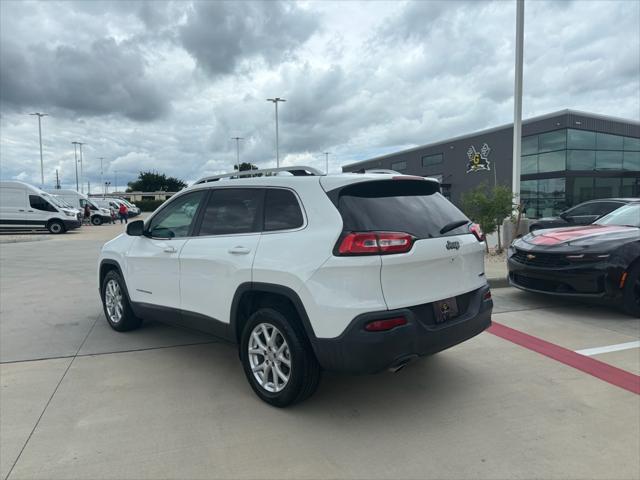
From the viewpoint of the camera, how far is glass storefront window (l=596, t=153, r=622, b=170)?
3438cm

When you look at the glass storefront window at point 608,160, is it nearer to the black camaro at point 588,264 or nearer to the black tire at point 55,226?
the black camaro at point 588,264

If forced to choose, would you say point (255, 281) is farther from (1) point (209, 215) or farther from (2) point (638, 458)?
(2) point (638, 458)

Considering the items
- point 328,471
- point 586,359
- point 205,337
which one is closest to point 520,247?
point 586,359

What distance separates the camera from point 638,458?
272cm

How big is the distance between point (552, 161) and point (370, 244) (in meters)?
36.2

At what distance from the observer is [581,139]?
3356cm

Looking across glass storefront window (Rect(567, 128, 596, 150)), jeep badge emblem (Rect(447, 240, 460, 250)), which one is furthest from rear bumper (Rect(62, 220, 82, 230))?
glass storefront window (Rect(567, 128, 596, 150))

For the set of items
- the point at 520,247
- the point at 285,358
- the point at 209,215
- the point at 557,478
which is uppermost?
the point at 209,215

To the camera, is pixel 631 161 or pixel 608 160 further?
pixel 631 161

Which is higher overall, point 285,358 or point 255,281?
point 255,281

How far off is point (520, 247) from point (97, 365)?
219 inches

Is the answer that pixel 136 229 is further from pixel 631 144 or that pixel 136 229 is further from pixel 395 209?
pixel 631 144

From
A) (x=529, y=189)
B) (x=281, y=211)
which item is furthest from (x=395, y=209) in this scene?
(x=529, y=189)

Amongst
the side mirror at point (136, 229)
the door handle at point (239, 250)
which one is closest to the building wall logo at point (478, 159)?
the side mirror at point (136, 229)
